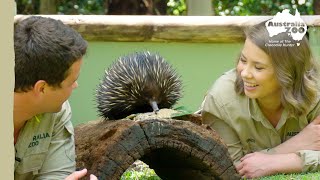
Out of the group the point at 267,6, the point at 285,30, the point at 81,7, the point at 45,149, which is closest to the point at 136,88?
the point at 285,30

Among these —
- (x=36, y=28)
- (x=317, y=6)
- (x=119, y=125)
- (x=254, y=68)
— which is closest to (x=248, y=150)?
(x=254, y=68)

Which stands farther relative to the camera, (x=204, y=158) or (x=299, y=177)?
(x=299, y=177)

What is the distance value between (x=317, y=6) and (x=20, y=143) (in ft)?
20.7

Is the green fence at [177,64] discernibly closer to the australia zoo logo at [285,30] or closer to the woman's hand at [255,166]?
the australia zoo logo at [285,30]

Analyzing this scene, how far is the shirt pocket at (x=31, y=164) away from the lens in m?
2.26

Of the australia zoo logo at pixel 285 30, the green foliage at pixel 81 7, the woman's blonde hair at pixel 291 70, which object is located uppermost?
the australia zoo logo at pixel 285 30

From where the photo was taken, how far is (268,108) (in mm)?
3166

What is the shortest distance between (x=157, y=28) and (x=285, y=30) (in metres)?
1.20

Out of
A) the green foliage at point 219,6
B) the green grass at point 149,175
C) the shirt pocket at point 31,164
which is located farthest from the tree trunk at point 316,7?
the shirt pocket at point 31,164

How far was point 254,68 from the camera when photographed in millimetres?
2977

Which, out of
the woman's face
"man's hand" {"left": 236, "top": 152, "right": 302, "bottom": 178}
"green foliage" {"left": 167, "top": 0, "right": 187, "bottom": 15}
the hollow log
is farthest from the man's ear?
"green foliage" {"left": 167, "top": 0, "right": 187, "bottom": 15}

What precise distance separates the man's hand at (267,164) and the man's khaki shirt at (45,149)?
100 centimetres

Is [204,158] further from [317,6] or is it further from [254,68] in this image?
[317,6]

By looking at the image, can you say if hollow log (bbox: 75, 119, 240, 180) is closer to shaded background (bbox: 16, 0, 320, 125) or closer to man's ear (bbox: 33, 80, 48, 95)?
man's ear (bbox: 33, 80, 48, 95)
